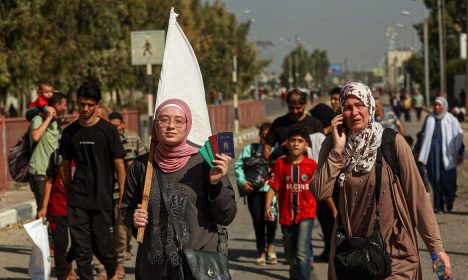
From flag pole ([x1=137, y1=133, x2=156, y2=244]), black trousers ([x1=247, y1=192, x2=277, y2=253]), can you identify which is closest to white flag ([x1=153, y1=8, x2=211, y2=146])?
flag pole ([x1=137, y1=133, x2=156, y2=244])

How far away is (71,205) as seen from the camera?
804 cm

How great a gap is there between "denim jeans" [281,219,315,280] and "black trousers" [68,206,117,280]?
1.44 m

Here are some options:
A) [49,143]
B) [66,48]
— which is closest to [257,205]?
[49,143]

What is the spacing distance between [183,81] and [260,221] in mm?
5060

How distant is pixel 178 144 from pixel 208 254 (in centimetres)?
53

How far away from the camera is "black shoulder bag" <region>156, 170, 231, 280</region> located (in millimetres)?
4898

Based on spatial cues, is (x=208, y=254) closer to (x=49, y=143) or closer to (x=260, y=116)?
(x=49, y=143)

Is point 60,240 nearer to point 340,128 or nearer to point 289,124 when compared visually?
point 289,124

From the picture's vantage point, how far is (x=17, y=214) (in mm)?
14578

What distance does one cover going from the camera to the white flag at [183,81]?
5.29 metres

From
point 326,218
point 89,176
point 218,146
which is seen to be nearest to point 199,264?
point 218,146

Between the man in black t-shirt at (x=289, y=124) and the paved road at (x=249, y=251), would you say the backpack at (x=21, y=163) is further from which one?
the man in black t-shirt at (x=289, y=124)

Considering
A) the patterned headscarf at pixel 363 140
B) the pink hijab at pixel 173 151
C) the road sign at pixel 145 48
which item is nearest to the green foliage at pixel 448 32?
the road sign at pixel 145 48

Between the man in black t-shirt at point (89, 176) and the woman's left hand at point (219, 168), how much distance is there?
3.15 metres
